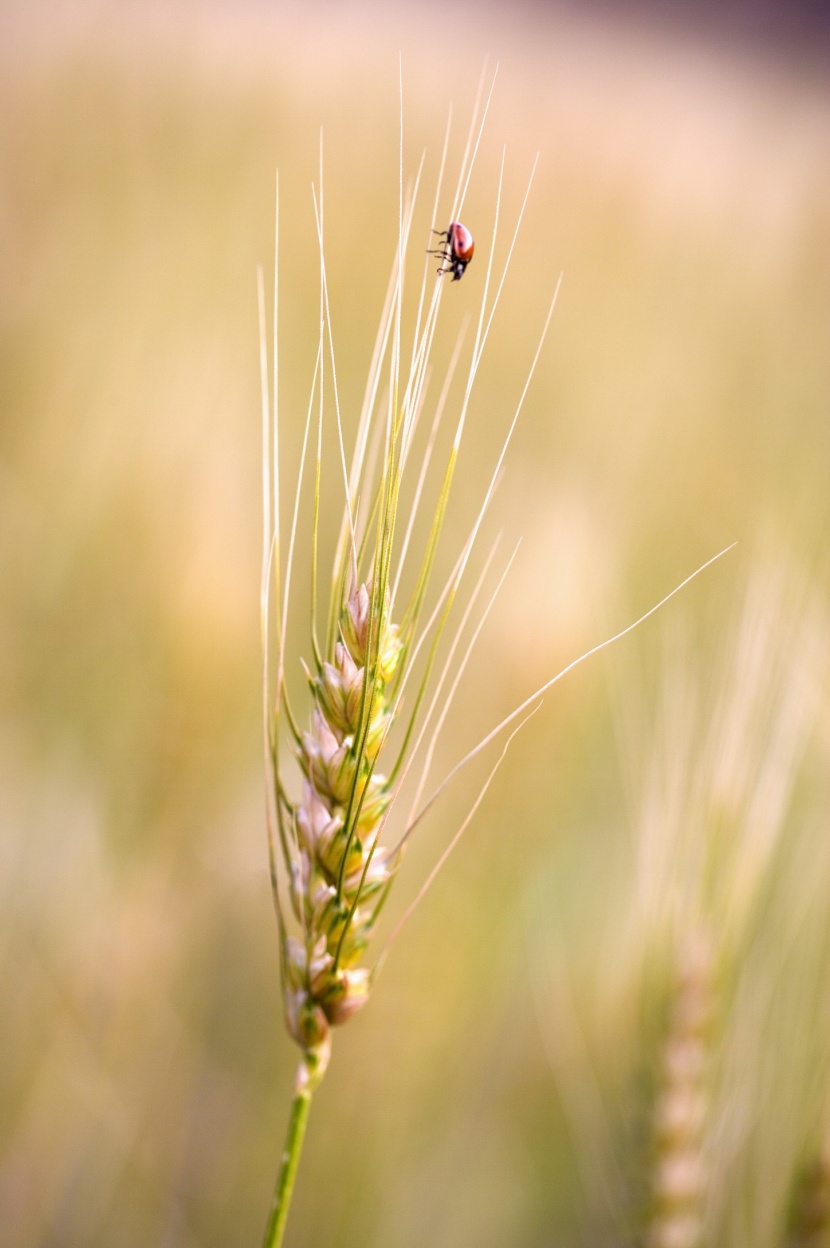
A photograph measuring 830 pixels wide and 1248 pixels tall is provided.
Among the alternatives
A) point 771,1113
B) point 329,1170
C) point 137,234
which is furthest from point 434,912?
point 137,234

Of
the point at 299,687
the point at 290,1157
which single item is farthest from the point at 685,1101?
the point at 299,687

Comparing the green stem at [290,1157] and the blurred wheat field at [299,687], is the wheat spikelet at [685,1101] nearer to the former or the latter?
the blurred wheat field at [299,687]

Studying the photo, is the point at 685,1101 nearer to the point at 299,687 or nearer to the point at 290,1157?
the point at 290,1157

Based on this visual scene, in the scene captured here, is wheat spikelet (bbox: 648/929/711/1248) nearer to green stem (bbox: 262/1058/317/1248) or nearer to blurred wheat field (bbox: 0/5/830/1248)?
blurred wheat field (bbox: 0/5/830/1248)

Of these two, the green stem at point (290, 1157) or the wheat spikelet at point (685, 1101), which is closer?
the green stem at point (290, 1157)

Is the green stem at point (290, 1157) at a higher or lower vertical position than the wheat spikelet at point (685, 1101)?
higher

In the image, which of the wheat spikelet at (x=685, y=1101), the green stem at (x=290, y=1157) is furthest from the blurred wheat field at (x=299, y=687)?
the green stem at (x=290, y=1157)

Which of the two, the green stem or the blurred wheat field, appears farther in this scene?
the blurred wheat field

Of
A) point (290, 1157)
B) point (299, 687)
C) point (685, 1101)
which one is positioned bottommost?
point (685, 1101)

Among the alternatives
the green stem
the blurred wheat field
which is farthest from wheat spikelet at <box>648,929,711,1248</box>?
the green stem
